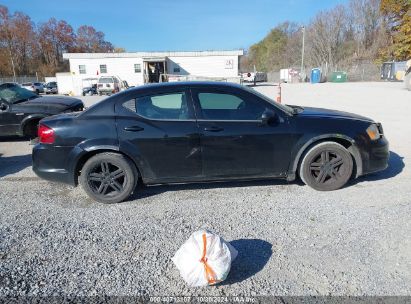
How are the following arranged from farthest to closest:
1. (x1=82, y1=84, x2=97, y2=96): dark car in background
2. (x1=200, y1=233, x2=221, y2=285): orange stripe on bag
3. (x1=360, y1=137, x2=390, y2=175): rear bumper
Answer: (x1=82, y1=84, x2=97, y2=96): dark car in background < (x1=360, y1=137, x2=390, y2=175): rear bumper < (x1=200, y1=233, x2=221, y2=285): orange stripe on bag

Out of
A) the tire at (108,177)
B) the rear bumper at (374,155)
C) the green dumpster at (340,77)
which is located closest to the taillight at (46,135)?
the tire at (108,177)

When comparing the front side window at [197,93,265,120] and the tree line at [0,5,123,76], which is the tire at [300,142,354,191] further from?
the tree line at [0,5,123,76]

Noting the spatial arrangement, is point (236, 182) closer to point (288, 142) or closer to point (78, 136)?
point (288, 142)

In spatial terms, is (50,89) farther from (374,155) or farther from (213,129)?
(374,155)

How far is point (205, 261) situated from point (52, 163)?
9.47 ft

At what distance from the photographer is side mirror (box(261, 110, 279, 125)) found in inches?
162

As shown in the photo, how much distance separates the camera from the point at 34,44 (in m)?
72.6

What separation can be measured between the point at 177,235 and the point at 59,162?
208cm

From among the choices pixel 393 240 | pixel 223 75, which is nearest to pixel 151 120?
pixel 393 240

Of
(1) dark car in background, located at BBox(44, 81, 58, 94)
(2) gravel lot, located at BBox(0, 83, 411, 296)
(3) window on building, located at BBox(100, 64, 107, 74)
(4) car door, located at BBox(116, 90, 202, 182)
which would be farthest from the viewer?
(1) dark car in background, located at BBox(44, 81, 58, 94)

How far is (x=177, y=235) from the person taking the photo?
3.33m

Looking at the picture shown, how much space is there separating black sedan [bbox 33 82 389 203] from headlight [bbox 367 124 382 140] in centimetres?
2

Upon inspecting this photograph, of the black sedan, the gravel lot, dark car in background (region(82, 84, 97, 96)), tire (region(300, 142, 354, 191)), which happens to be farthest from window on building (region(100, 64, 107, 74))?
tire (region(300, 142, 354, 191))

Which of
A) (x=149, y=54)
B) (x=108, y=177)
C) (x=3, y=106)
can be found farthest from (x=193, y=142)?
(x=149, y=54)
